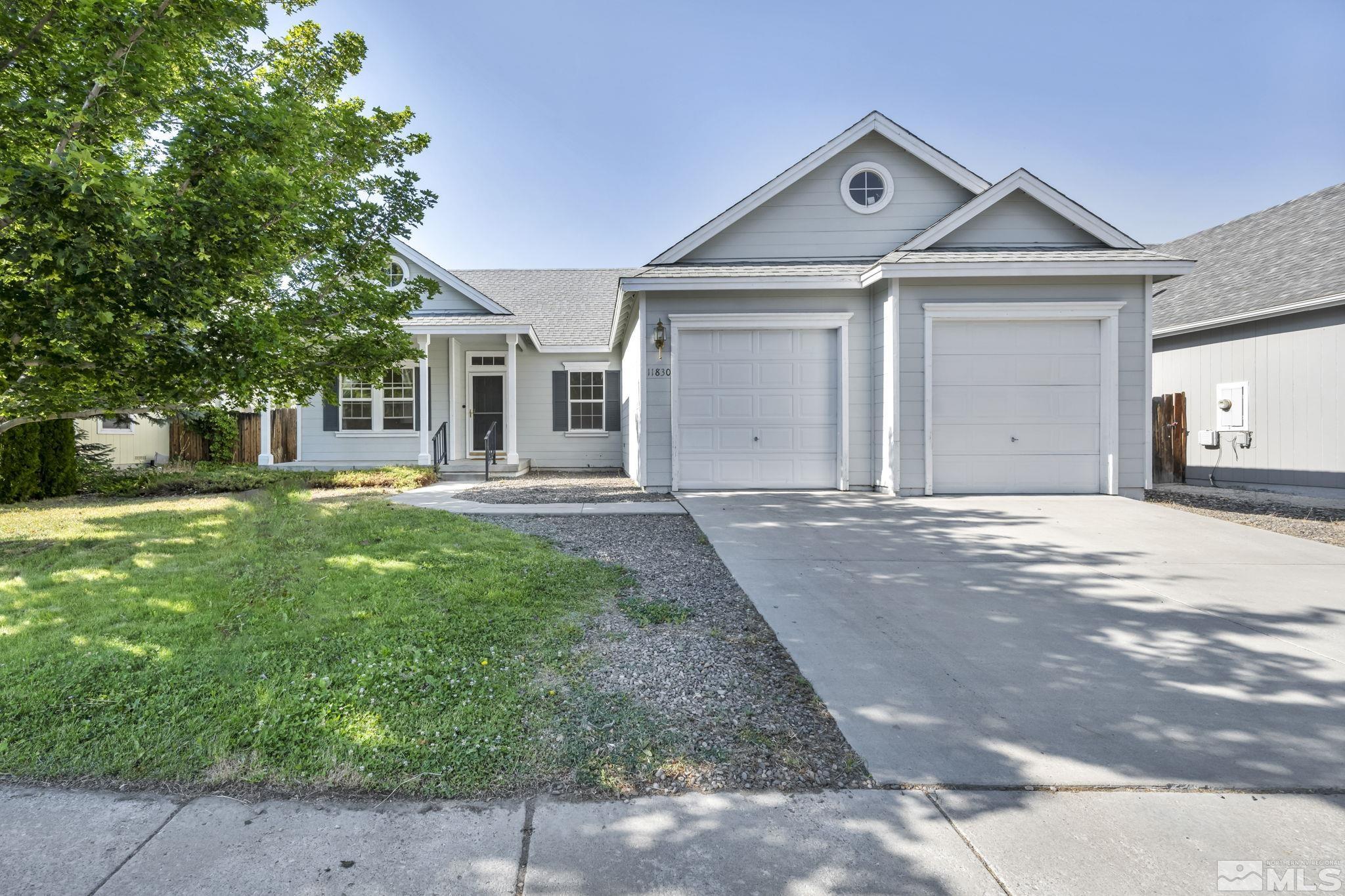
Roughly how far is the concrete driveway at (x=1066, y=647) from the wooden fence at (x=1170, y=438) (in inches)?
265

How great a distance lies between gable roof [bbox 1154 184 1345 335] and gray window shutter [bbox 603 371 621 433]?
11176 mm

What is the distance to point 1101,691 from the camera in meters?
2.82

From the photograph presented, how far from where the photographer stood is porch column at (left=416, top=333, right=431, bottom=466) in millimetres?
12875

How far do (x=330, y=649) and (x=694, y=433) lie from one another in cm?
669

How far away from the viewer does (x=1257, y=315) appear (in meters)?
10.4

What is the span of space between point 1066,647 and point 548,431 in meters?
12.7

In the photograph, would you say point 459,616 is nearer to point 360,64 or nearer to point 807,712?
point 807,712

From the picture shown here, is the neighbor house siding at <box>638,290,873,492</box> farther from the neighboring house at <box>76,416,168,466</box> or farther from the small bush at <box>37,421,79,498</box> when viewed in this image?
the neighboring house at <box>76,416,168,466</box>

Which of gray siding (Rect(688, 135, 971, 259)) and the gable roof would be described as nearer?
gray siding (Rect(688, 135, 971, 259))

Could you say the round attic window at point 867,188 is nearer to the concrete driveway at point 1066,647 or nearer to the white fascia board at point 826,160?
the white fascia board at point 826,160

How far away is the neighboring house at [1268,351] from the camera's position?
9.66 meters

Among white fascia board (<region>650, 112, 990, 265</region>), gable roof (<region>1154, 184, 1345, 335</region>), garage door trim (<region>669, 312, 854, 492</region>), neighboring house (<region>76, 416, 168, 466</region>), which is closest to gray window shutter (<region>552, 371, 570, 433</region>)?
white fascia board (<region>650, 112, 990, 265</region>)

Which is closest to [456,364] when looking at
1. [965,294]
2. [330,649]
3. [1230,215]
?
[965,294]

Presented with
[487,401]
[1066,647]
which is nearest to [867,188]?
[1066,647]
